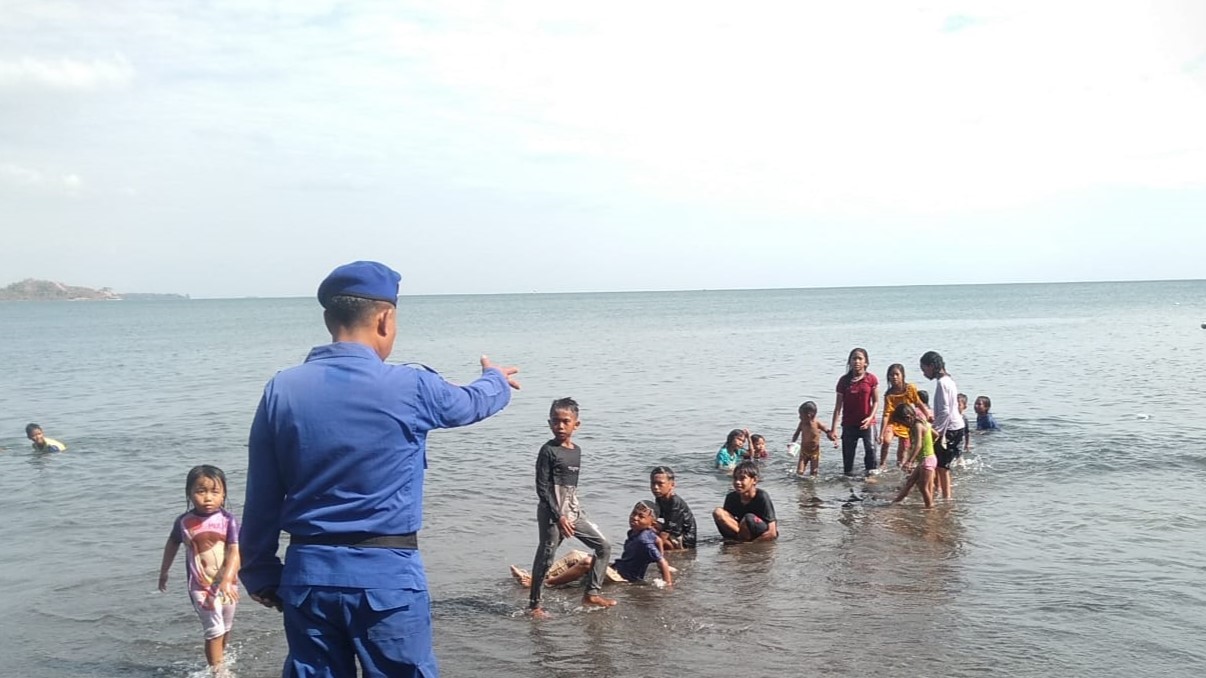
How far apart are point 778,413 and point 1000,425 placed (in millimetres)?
4919

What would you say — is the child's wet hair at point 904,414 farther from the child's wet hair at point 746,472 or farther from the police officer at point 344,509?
the police officer at point 344,509

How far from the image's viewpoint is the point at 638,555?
890 centimetres

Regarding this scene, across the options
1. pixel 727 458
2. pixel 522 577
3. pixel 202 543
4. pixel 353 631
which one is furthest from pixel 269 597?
pixel 727 458

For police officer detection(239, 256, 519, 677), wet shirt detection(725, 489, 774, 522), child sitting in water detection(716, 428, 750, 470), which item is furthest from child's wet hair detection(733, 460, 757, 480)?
police officer detection(239, 256, 519, 677)

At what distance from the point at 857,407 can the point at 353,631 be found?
11.1m

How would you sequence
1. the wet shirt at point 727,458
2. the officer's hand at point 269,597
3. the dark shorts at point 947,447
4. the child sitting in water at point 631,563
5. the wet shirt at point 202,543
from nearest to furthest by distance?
the officer's hand at point 269,597 < the wet shirt at point 202,543 < the child sitting in water at point 631,563 < the dark shorts at point 947,447 < the wet shirt at point 727,458

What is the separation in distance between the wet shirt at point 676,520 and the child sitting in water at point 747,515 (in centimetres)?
44

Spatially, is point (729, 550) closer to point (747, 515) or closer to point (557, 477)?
point (747, 515)

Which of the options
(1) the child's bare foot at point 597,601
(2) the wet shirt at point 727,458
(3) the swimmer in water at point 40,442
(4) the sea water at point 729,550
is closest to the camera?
(4) the sea water at point 729,550

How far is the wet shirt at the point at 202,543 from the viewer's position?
21.9ft

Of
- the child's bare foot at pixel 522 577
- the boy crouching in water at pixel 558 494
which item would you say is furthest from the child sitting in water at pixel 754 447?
the boy crouching in water at pixel 558 494

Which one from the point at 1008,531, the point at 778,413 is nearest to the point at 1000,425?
the point at 778,413

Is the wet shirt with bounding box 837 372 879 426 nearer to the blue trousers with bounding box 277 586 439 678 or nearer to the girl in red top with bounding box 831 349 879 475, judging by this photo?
the girl in red top with bounding box 831 349 879 475

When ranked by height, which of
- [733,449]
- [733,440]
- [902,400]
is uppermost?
[902,400]
